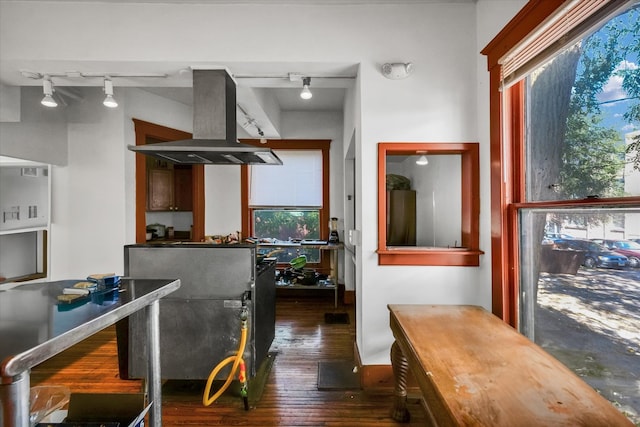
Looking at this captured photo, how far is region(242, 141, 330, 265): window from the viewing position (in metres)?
4.62

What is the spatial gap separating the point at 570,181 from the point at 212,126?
96.6 inches

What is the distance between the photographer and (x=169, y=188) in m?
4.80

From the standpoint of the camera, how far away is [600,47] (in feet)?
4.39

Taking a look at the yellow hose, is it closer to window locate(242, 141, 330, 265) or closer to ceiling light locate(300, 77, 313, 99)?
ceiling light locate(300, 77, 313, 99)

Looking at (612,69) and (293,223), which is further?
(293,223)

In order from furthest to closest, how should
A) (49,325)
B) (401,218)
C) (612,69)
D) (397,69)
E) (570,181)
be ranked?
(401,218)
(397,69)
(570,181)
(612,69)
(49,325)

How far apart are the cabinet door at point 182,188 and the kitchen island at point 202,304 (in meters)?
3.15

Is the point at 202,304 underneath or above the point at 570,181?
underneath

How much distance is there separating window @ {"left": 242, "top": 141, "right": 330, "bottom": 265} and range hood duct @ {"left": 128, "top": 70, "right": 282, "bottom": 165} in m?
2.12

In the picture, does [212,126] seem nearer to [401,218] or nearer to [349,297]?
[401,218]

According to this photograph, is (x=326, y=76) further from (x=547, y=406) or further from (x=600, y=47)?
(x=547, y=406)

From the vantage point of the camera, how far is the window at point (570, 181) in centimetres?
124

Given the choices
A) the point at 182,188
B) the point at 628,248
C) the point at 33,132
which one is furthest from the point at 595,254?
the point at 182,188

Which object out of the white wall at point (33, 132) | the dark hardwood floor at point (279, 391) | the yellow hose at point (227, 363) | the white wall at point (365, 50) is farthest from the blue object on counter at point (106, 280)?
the white wall at point (33, 132)
